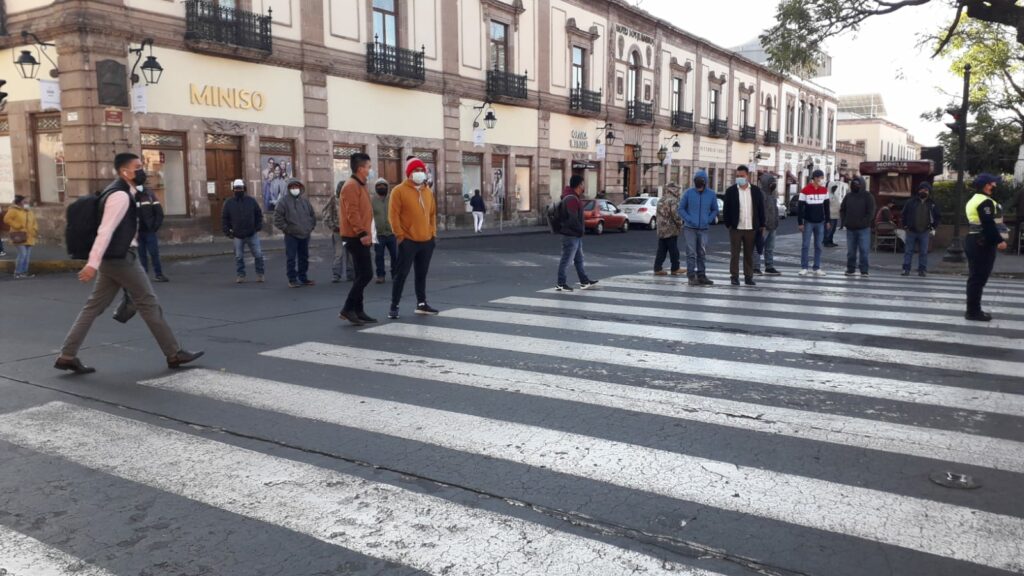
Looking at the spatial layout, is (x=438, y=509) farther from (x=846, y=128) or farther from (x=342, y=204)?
(x=846, y=128)

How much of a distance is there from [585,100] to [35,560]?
34.8m

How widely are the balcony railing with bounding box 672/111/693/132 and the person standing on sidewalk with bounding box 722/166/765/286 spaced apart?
110ft

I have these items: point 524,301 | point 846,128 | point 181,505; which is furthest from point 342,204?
point 846,128

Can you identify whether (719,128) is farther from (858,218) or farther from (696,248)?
(696,248)

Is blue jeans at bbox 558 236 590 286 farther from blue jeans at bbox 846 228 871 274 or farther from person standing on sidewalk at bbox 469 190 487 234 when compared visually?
person standing on sidewalk at bbox 469 190 487 234

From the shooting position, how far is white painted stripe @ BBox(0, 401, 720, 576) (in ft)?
10.3

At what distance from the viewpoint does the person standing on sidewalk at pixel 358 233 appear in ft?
28.2

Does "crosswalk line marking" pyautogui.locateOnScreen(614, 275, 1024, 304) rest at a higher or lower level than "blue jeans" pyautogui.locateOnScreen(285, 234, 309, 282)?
lower

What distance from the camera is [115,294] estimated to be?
6.40 meters

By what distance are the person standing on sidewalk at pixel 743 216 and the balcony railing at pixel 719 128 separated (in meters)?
38.5

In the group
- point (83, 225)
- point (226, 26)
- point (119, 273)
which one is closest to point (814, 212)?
point (119, 273)

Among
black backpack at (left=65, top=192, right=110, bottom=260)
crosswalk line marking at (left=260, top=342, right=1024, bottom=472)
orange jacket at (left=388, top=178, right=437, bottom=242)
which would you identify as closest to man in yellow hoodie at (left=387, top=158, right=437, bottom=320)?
orange jacket at (left=388, top=178, right=437, bottom=242)

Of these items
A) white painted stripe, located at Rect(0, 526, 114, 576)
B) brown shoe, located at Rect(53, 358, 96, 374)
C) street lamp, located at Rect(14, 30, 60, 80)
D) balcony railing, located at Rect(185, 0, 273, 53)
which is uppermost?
Result: balcony railing, located at Rect(185, 0, 273, 53)

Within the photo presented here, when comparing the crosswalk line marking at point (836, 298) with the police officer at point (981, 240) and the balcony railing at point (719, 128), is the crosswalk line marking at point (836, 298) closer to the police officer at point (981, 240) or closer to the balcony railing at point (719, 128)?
the police officer at point (981, 240)
